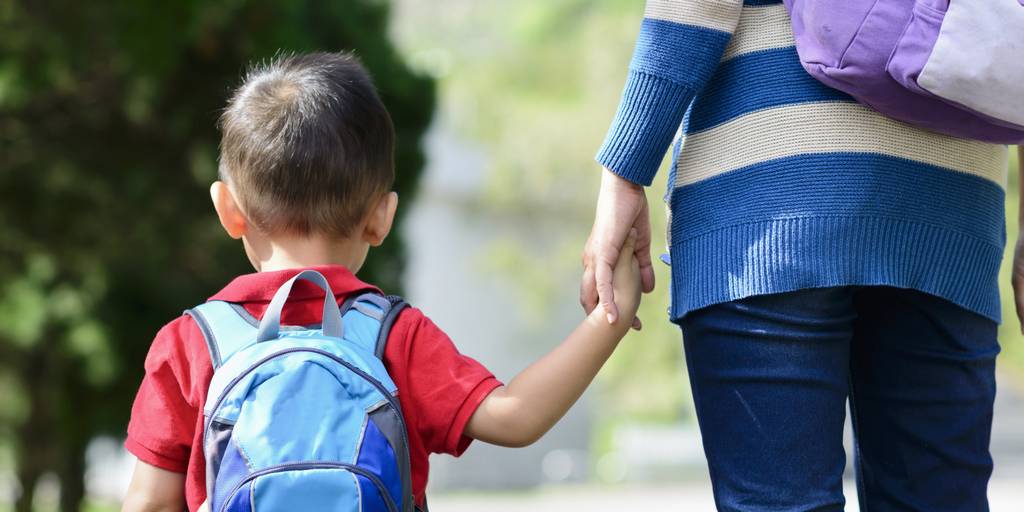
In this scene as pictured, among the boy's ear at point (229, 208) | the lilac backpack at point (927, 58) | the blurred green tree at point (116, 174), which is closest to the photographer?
the lilac backpack at point (927, 58)

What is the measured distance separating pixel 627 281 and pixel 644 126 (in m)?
0.24

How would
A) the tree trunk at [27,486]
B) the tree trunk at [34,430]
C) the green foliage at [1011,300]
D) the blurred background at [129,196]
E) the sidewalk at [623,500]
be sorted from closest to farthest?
the blurred background at [129,196], the tree trunk at [34,430], the tree trunk at [27,486], the sidewalk at [623,500], the green foliage at [1011,300]

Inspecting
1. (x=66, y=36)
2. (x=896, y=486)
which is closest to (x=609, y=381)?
(x=66, y=36)

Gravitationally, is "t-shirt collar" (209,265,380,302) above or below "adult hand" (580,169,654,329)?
above

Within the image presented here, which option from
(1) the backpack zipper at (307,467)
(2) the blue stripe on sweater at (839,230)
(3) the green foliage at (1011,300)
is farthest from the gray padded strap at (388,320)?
(3) the green foliage at (1011,300)

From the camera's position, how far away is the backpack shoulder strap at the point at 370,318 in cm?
175

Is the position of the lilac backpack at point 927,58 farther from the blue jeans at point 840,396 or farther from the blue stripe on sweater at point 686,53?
the blue jeans at point 840,396

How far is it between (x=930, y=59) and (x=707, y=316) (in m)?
0.48

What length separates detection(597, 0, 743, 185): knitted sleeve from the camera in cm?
176

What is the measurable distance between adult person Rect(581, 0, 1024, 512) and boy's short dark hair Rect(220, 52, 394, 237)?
37 cm

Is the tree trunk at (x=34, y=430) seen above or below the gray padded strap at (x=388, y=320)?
above

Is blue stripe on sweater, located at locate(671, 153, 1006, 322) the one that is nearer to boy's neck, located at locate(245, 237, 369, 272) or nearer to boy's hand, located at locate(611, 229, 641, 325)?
boy's hand, located at locate(611, 229, 641, 325)

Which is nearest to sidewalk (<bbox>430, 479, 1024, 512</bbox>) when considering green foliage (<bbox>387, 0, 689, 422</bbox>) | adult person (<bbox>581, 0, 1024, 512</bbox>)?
green foliage (<bbox>387, 0, 689, 422</bbox>)

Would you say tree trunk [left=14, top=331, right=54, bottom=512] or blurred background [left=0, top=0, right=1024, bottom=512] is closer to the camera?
blurred background [left=0, top=0, right=1024, bottom=512]
